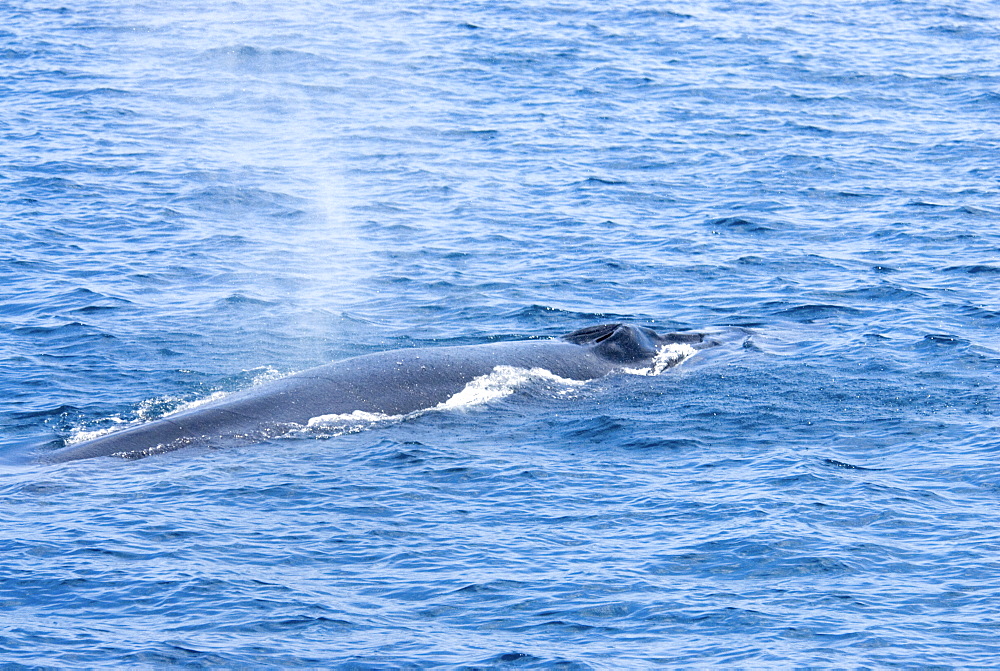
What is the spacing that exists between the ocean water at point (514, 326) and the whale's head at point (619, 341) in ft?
2.31

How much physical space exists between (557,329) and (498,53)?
949 inches

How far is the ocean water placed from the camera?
1342 centimetres

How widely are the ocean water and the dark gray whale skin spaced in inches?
16.0

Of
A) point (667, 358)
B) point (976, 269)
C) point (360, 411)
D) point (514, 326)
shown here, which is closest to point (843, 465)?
point (667, 358)

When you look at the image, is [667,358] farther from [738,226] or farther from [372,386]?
[738,226]

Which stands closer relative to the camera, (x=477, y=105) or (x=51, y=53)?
(x=477, y=105)

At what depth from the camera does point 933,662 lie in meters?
12.5

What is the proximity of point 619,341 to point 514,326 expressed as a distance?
122 inches

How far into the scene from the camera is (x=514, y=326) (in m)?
23.8

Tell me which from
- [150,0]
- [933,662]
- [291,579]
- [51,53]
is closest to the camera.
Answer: [933,662]

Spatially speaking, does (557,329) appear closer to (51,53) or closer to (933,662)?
(933,662)

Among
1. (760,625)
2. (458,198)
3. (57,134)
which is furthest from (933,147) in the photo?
(760,625)

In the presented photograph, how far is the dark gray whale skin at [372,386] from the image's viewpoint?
17.1 meters

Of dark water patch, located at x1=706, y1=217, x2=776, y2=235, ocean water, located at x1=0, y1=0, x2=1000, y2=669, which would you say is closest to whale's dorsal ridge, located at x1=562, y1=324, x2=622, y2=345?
ocean water, located at x1=0, y1=0, x2=1000, y2=669
